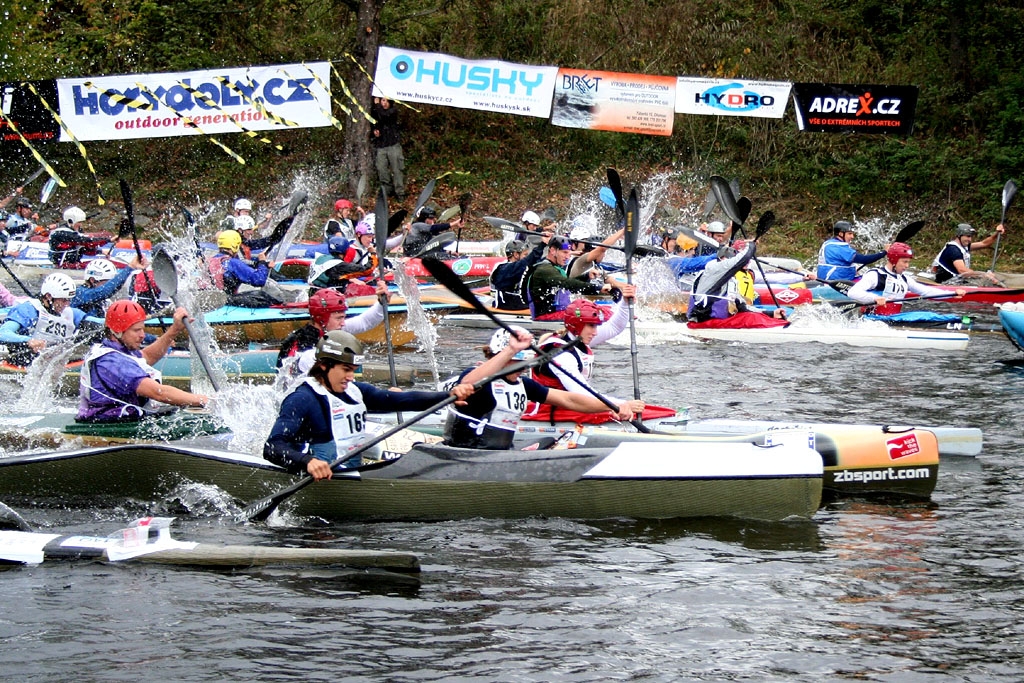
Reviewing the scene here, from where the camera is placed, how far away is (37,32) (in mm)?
27156

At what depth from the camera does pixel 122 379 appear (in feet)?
26.8

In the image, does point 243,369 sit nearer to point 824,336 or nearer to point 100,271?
point 100,271

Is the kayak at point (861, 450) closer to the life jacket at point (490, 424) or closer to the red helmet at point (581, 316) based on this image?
the life jacket at point (490, 424)

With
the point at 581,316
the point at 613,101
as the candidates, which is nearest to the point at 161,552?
the point at 581,316

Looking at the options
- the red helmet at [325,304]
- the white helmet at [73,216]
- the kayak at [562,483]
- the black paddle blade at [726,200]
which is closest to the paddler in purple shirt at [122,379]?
the kayak at [562,483]

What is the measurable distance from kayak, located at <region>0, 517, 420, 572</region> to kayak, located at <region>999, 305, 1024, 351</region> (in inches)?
355

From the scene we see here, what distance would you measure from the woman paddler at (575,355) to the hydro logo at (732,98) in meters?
13.1

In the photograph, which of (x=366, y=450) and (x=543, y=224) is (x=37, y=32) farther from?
(x=366, y=450)

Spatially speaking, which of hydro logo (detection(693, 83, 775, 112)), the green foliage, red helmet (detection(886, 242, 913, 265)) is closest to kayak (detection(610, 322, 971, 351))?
red helmet (detection(886, 242, 913, 265))

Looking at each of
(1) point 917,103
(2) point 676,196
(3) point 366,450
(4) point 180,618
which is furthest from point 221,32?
(4) point 180,618

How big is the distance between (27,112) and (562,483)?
18.3m

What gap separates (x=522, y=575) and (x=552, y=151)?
18.5 meters

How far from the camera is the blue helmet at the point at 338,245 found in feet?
51.8

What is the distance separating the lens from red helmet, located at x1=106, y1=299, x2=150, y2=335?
8008 mm
